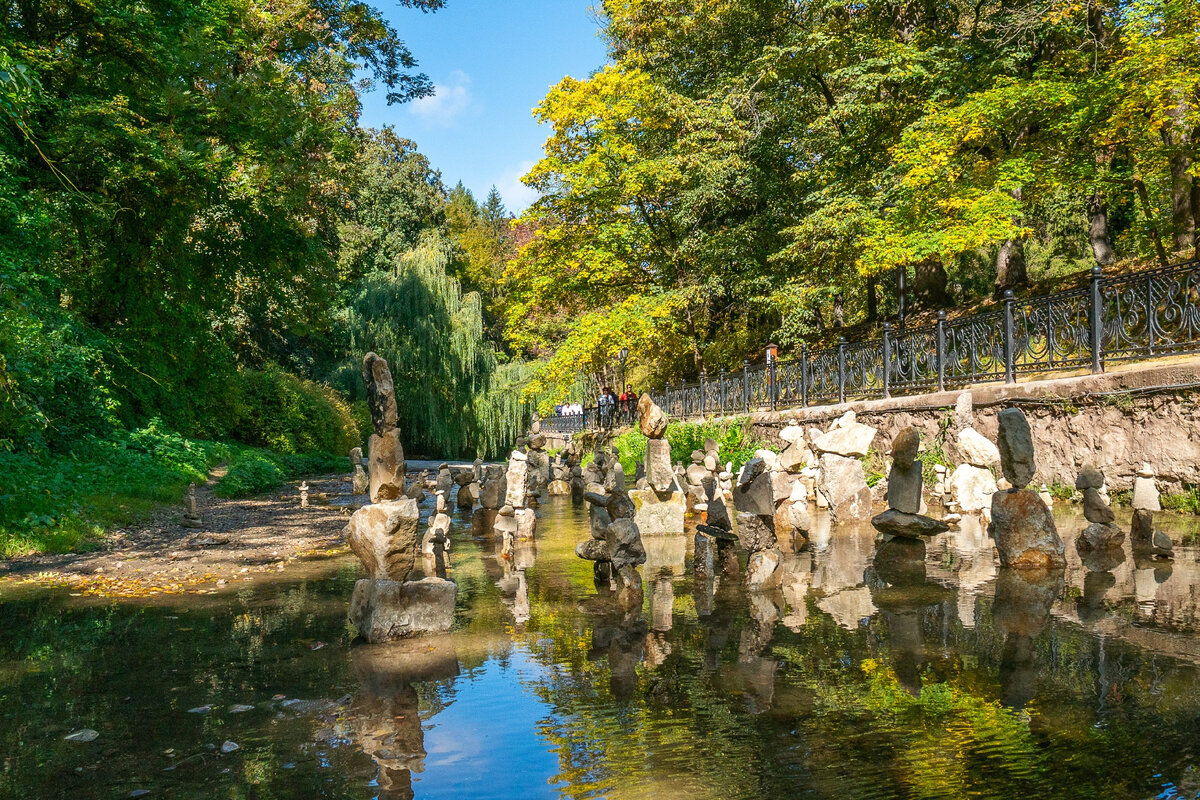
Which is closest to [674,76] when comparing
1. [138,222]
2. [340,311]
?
[340,311]

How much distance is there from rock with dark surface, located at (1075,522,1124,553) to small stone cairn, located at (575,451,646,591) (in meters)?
4.55

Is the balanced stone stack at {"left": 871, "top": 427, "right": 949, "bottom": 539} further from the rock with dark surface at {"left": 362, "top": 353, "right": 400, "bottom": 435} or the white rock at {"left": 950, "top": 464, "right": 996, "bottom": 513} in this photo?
the rock with dark surface at {"left": 362, "top": 353, "right": 400, "bottom": 435}

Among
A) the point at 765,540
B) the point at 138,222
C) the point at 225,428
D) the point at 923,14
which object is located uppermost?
the point at 923,14

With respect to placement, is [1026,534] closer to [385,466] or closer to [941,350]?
[385,466]

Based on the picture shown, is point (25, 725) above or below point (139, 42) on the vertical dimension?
below

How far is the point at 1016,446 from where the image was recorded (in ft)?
23.9

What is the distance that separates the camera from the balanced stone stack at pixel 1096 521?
26.1ft

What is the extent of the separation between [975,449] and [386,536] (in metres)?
7.85

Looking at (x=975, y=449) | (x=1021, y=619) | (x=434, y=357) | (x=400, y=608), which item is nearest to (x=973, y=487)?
(x=975, y=449)

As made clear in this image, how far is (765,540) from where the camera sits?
25.4ft

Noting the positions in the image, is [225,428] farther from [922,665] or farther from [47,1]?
[922,665]

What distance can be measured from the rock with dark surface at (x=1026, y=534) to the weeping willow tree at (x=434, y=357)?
2537 cm

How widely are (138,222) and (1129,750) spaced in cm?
1724

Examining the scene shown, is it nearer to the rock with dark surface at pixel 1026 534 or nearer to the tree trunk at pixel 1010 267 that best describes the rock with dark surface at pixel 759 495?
the rock with dark surface at pixel 1026 534
